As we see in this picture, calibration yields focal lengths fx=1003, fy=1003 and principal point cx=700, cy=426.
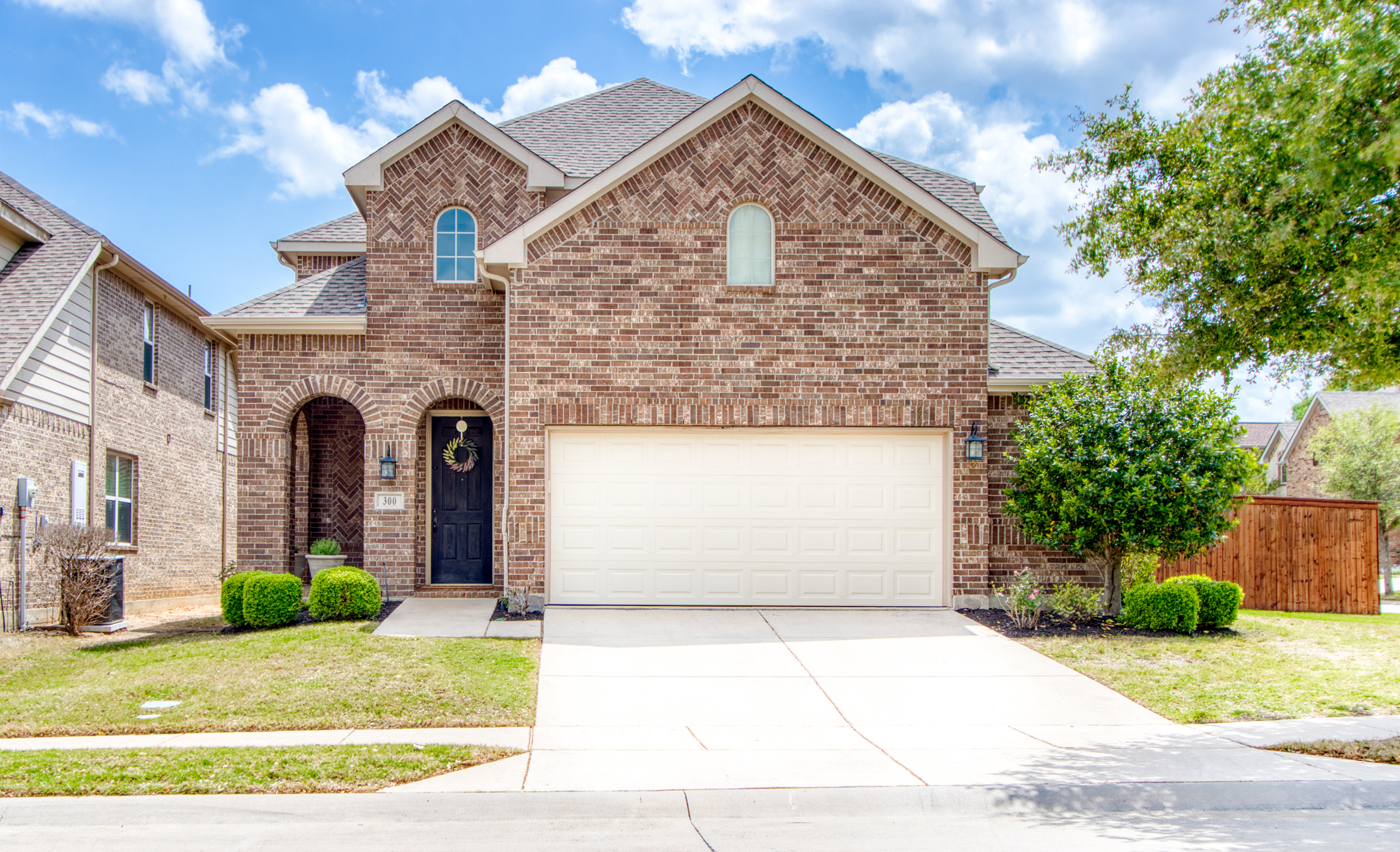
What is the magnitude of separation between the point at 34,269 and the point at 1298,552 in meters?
20.5

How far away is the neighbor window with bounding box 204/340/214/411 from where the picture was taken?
20859 millimetres

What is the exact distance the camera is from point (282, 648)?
417 inches

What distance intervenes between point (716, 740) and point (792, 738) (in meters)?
0.59

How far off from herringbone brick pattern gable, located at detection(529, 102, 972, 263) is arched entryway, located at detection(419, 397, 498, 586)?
3792 mm

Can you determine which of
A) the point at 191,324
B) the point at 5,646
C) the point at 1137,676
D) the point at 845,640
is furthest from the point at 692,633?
the point at 191,324

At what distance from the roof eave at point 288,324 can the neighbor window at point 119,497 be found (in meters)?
4.45

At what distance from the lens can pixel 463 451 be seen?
14609mm

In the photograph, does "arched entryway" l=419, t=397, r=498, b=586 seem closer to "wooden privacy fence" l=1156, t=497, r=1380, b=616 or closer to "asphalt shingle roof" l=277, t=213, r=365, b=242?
"asphalt shingle roof" l=277, t=213, r=365, b=242

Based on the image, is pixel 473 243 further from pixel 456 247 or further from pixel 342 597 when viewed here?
pixel 342 597

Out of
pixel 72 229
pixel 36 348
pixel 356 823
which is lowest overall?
pixel 356 823

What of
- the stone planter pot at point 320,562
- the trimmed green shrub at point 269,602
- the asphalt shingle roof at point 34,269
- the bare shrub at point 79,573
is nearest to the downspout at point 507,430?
the trimmed green shrub at point 269,602

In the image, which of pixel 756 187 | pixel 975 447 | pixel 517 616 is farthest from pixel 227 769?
pixel 975 447

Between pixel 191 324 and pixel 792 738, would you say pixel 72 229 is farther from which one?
pixel 792 738

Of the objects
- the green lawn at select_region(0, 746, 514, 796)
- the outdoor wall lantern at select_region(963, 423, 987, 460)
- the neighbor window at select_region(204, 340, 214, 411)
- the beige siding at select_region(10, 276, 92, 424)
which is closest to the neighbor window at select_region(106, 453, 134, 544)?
the beige siding at select_region(10, 276, 92, 424)
